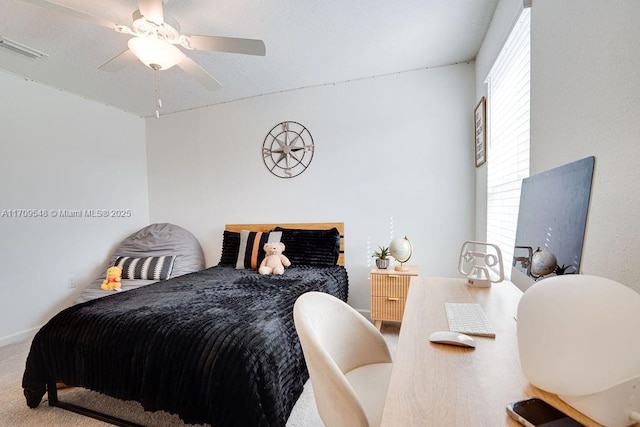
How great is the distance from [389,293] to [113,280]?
2754mm

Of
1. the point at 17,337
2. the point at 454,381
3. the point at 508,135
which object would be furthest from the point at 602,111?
the point at 17,337

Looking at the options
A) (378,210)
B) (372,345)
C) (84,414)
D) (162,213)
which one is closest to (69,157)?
(162,213)

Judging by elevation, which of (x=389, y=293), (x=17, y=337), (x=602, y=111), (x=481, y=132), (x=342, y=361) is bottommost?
(x=17, y=337)

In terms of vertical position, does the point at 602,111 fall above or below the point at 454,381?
above

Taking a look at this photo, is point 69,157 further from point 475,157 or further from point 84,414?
point 475,157

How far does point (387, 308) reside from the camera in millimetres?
2516

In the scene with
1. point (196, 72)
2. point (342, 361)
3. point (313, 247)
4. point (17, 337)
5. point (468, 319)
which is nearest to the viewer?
point (468, 319)

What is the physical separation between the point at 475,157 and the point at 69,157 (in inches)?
165

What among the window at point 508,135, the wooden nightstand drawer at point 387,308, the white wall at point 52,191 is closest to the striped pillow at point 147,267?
the white wall at point 52,191

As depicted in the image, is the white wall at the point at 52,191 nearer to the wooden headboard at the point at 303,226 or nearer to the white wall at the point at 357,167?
the white wall at the point at 357,167

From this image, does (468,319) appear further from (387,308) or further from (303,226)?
(303,226)

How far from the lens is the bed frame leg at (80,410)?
5.04ft

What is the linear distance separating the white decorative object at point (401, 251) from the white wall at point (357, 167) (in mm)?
259

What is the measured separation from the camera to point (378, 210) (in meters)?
2.96
